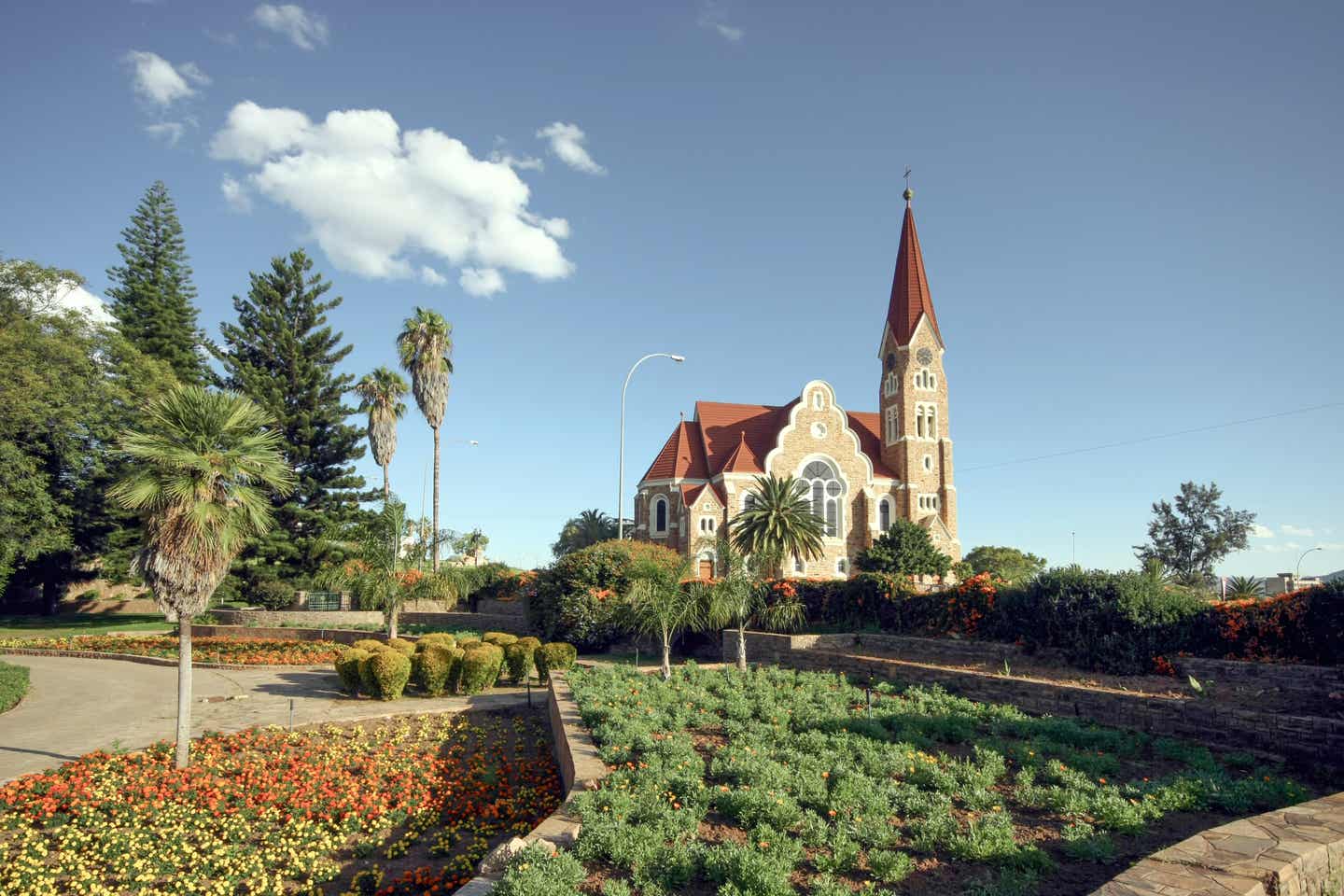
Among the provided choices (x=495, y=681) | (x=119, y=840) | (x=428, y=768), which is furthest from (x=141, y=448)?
(x=495, y=681)

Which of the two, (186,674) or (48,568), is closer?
(186,674)

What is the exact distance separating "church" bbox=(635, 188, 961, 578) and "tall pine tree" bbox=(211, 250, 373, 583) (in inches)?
701

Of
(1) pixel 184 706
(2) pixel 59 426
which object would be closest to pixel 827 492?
(2) pixel 59 426

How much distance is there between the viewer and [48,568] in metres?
36.1

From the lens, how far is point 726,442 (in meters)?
48.2

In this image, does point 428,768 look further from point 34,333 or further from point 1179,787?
point 34,333

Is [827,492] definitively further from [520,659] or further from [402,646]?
[402,646]

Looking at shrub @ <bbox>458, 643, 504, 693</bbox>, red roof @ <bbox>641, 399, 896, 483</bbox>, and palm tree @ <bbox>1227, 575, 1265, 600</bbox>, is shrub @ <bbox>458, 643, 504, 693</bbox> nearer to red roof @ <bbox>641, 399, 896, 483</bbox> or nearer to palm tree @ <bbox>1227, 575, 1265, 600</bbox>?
palm tree @ <bbox>1227, 575, 1265, 600</bbox>

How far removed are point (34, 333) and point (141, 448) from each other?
29.2m

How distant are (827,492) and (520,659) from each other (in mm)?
31620

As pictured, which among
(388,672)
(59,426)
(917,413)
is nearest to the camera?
(388,672)

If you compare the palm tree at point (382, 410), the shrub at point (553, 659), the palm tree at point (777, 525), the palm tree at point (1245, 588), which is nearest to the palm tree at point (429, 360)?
the palm tree at point (382, 410)

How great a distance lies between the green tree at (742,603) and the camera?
55.3 feet

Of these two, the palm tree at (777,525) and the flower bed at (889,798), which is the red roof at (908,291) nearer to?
the palm tree at (777,525)
